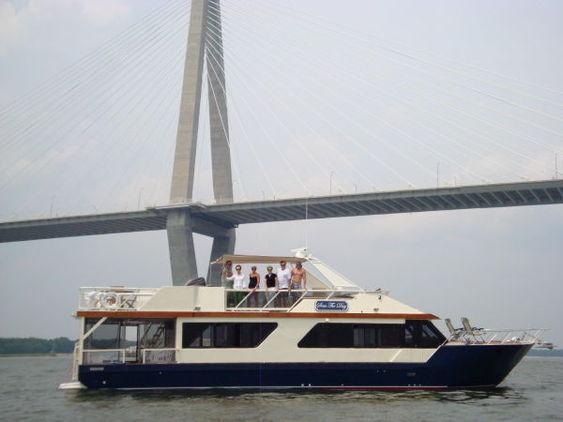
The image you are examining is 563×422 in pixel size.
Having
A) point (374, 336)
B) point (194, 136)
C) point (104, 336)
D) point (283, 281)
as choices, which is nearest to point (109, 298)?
point (104, 336)

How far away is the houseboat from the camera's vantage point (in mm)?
16156

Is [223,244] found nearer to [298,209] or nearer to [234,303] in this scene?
[298,209]

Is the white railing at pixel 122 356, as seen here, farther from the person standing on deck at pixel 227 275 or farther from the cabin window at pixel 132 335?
the person standing on deck at pixel 227 275

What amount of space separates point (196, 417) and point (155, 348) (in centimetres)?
393

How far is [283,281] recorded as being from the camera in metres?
16.8

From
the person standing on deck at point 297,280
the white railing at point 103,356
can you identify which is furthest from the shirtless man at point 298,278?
the white railing at point 103,356

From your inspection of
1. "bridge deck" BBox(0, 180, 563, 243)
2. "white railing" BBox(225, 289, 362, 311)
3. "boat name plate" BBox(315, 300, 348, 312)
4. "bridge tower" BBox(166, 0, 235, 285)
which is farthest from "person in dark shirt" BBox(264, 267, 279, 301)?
"bridge tower" BBox(166, 0, 235, 285)

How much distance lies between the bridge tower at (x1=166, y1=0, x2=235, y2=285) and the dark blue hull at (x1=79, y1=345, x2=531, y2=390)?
21450 millimetres

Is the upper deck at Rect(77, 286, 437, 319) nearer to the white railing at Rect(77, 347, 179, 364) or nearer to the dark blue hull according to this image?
the white railing at Rect(77, 347, 179, 364)

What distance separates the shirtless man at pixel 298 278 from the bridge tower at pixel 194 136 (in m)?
20.6

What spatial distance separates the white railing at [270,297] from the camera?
54.5ft

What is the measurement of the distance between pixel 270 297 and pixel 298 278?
2.44ft

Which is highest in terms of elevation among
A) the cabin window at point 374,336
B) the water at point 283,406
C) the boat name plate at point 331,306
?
the boat name plate at point 331,306

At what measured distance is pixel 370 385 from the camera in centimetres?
1636
